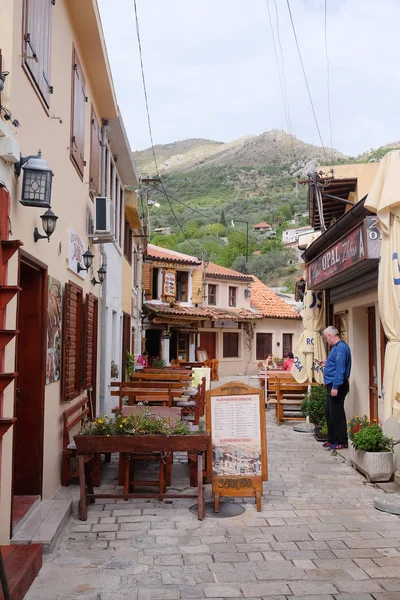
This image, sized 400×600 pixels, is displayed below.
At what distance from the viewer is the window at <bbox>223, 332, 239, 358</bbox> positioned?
1152 inches

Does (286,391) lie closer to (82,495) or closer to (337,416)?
(337,416)

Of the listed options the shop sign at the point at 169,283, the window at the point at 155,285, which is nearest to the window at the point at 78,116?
the shop sign at the point at 169,283

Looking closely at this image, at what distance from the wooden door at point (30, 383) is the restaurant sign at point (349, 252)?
362cm

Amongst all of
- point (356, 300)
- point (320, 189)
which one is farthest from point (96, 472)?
point (320, 189)

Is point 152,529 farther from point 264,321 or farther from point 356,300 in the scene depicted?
point 264,321

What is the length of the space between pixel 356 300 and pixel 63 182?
5104 millimetres

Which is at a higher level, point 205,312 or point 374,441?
point 205,312

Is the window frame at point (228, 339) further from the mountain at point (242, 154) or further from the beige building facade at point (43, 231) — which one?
the mountain at point (242, 154)

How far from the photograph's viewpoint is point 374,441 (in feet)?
22.2

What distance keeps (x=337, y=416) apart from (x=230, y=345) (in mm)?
20835

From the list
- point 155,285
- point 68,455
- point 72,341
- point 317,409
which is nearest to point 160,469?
point 68,455

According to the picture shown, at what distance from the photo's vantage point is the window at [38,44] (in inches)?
177

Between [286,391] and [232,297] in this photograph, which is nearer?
[286,391]

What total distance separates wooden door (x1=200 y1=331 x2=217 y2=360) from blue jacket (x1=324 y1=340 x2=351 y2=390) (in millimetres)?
19829
